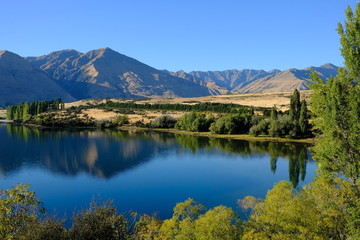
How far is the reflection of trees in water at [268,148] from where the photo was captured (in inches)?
2977

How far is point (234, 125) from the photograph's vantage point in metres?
134

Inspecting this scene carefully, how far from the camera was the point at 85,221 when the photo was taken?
27578mm

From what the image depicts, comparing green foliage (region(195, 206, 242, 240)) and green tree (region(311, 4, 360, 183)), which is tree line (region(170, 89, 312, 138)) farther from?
green foliage (region(195, 206, 242, 240))

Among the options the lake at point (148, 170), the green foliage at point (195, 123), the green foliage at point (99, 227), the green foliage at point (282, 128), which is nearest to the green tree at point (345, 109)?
the green foliage at point (99, 227)

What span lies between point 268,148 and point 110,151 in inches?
2032

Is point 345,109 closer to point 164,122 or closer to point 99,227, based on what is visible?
point 99,227

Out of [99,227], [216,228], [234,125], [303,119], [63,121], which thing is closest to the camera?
[216,228]

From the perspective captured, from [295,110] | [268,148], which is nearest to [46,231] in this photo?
[268,148]

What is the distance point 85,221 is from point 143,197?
26.6 m

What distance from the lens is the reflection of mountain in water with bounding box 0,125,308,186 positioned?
76500 mm

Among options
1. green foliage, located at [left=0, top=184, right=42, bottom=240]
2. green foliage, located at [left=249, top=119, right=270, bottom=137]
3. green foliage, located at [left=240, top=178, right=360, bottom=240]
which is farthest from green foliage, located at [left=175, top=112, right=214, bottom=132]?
green foliage, located at [left=0, top=184, right=42, bottom=240]

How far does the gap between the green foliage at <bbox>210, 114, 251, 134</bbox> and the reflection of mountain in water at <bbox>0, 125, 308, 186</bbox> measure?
11.6 m

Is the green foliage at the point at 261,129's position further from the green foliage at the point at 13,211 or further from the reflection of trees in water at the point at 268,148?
the green foliage at the point at 13,211

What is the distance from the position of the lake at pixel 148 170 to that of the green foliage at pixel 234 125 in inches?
620
